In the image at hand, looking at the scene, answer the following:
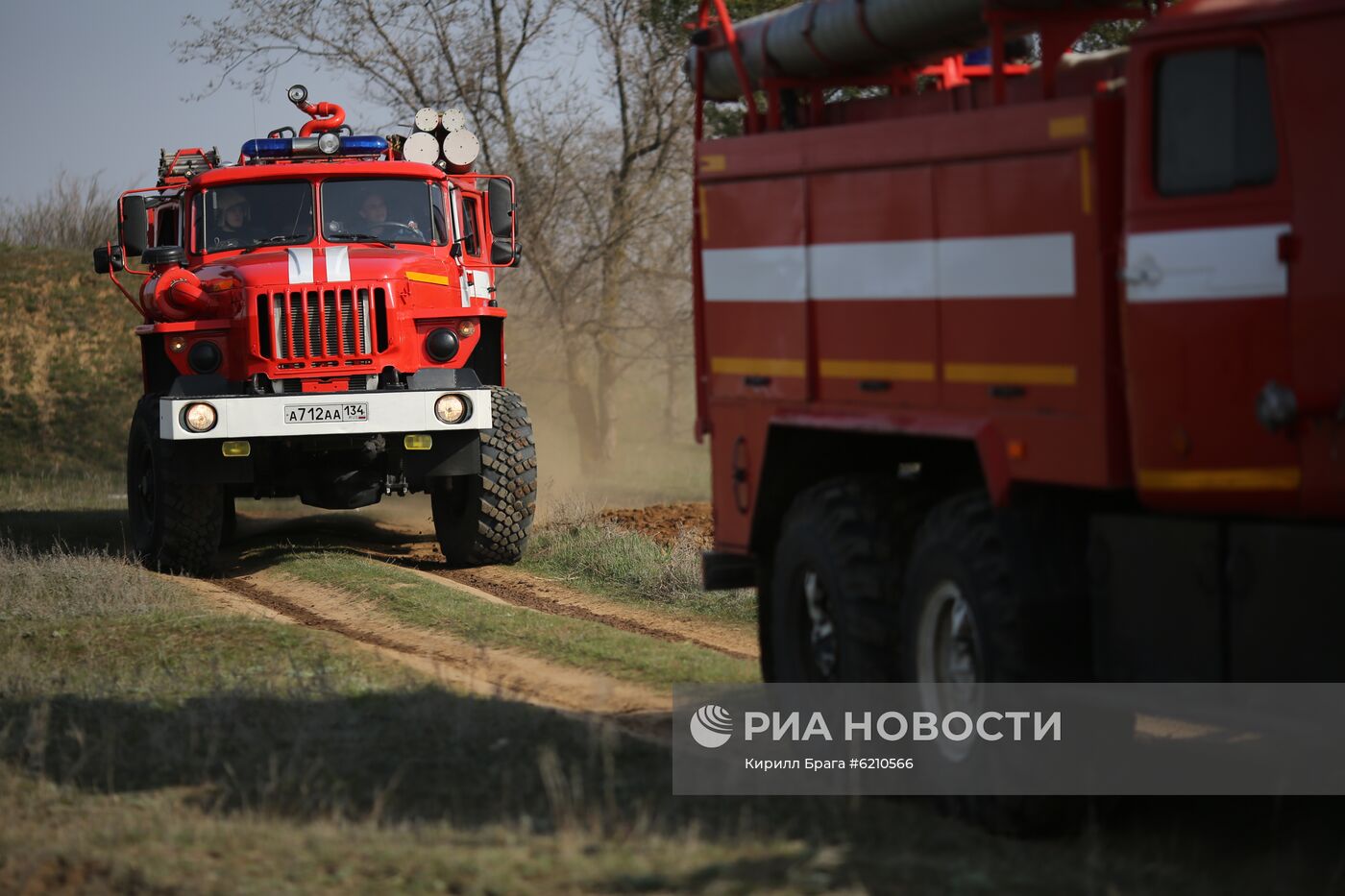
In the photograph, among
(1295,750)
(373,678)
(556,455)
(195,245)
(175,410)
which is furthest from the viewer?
(556,455)

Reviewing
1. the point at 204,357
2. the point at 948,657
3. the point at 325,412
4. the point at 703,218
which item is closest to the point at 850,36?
the point at 703,218

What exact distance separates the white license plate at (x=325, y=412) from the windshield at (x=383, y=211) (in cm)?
153

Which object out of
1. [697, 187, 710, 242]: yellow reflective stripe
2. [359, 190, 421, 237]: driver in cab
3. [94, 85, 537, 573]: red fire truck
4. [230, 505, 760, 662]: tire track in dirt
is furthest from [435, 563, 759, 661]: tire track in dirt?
[697, 187, 710, 242]: yellow reflective stripe

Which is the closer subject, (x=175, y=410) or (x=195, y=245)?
(x=175, y=410)

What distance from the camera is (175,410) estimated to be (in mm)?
13133

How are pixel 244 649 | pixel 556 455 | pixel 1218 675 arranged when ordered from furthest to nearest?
pixel 556 455 < pixel 244 649 < pixel 1218 675

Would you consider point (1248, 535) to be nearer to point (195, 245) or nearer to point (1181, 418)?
point (1181, 418)

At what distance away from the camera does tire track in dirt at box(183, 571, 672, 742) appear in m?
8.77

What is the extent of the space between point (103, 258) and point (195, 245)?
101cm

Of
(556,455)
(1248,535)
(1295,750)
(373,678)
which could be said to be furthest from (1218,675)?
(556,455)

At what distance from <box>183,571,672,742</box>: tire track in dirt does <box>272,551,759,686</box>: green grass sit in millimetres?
131

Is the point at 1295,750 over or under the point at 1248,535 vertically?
under

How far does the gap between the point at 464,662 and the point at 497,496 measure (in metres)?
3.98

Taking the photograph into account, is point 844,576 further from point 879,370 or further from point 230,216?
Result: point 230,216
